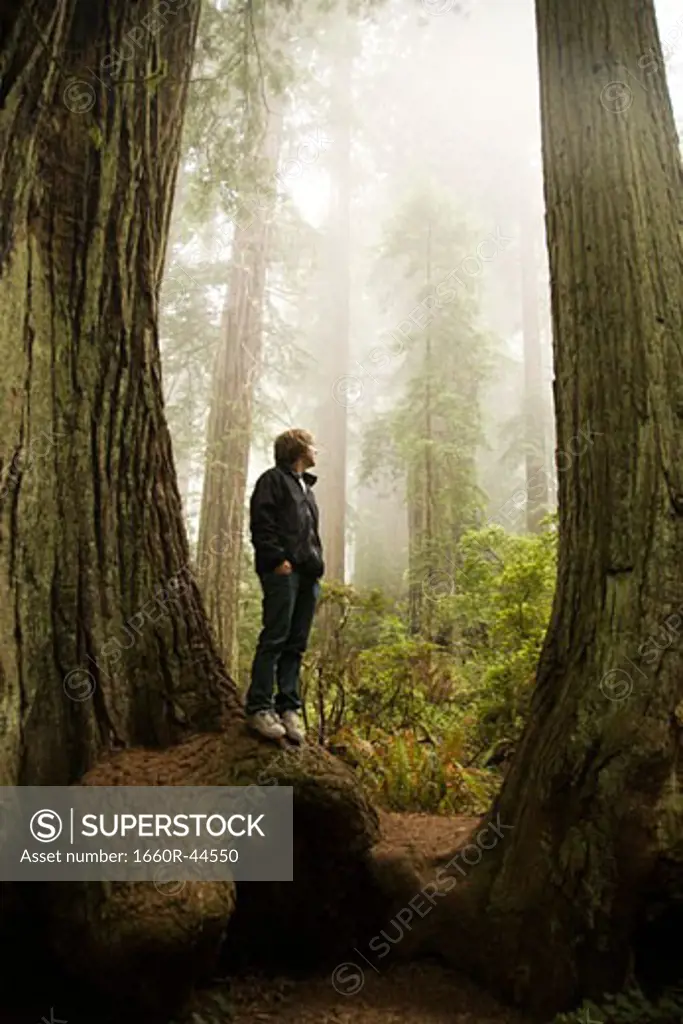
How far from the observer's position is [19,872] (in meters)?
3.15

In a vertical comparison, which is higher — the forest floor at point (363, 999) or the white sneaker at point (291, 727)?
the white sneaker at point (291, 727)

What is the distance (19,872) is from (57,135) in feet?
12.7

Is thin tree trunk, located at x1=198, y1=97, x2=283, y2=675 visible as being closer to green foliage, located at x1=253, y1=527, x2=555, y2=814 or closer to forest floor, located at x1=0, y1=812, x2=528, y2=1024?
green foliage, located at x1=253, y1=527, x2=555, y2=814

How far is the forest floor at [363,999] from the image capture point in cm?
340

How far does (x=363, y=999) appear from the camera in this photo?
3.62m

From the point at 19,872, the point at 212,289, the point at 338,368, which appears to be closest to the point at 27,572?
Result: the point at 19,872

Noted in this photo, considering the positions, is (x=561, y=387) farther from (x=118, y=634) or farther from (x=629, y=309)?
(x=118, y=634)

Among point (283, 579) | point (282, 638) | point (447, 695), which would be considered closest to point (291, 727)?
point (282, 638)

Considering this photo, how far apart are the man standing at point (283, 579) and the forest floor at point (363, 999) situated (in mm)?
1221

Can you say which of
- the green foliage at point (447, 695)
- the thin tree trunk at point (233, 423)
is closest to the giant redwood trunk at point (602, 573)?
the green foliage at point (447, 695)

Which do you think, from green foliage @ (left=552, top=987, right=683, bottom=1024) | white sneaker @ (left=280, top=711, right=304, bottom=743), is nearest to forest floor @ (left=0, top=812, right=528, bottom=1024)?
green foliage @ (left=552, top=987, right=683, bottom=1024)

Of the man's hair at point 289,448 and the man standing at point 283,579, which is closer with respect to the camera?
the man standing at point 283,579

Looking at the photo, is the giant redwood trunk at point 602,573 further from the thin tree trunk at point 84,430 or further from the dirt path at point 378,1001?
the thin tree trunk at point 84,430

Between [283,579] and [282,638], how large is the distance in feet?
1.11
